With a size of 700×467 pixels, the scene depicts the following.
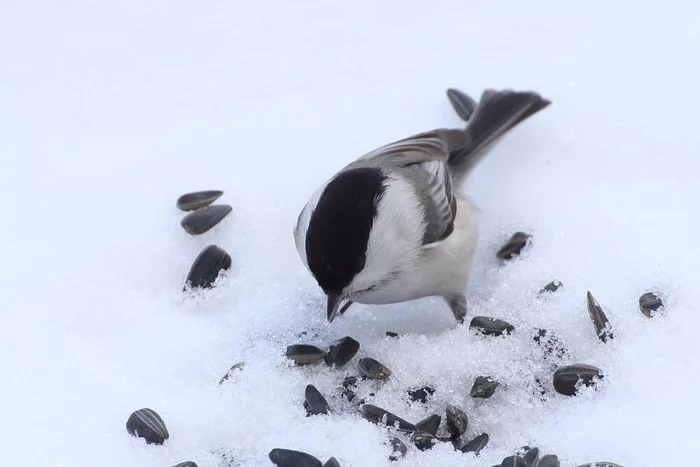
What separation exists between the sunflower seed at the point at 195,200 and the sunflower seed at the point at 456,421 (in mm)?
1185

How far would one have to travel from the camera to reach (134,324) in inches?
106

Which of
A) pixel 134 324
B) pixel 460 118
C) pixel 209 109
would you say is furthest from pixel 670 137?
pixel 134 324

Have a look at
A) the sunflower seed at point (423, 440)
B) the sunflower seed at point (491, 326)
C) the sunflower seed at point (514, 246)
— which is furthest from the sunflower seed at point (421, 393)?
the sunflower seed at point (514, 246)

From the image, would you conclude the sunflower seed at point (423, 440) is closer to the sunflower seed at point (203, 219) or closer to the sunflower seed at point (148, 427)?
the sunflower seed at point (148, 427)

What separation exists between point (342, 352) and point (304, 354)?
0.40ft

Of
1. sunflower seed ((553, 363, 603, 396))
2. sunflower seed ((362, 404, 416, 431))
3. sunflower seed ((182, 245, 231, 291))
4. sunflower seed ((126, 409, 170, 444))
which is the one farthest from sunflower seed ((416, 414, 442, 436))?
sunflower seed ((182, 245, 231, 291))

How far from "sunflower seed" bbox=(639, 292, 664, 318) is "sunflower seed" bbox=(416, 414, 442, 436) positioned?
73 cm

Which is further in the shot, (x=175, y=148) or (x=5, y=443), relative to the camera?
(x=175, y=148)

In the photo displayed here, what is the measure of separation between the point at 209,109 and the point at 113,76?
0.46m

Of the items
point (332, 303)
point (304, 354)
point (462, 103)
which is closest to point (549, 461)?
point (332, 303)

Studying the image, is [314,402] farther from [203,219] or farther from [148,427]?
[203,219]

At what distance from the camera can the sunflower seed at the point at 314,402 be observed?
241cm

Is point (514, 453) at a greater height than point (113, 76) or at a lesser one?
lesser

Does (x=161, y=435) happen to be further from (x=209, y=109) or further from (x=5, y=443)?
(x=209, y=109)
